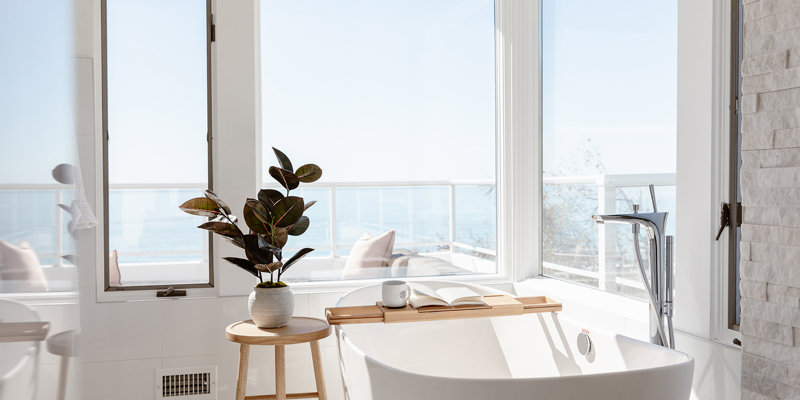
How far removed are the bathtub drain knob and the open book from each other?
57 centimetres

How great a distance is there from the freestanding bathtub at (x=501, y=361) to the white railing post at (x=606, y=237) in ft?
1.69

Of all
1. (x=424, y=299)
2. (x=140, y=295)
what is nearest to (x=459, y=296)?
(x=424, y=299)

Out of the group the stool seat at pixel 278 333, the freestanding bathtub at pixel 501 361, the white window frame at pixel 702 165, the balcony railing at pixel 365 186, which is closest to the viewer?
the freestanding bathtub at pixel 501 361

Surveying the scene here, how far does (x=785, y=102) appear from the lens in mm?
1674

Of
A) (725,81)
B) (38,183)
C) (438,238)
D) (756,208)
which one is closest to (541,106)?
(438,238)

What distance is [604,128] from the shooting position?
9.75 ft

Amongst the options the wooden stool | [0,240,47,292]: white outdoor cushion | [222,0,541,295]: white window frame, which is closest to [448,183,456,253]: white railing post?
[222,0,541,295]: white window frame

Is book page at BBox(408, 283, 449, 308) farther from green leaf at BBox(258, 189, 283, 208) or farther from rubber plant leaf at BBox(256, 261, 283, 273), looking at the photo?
green leaf at BBox(258, 189, 283, 208)

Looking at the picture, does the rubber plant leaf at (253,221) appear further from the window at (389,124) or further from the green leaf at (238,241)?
the window at (389,124)

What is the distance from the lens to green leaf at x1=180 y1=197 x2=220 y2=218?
261cm

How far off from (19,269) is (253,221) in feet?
6.67

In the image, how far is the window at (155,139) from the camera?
124 inches

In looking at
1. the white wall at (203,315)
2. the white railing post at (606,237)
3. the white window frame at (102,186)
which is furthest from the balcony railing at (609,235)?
the white window frame at (102,186)

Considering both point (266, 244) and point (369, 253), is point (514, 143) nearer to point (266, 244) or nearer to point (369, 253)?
point (369, 253)
